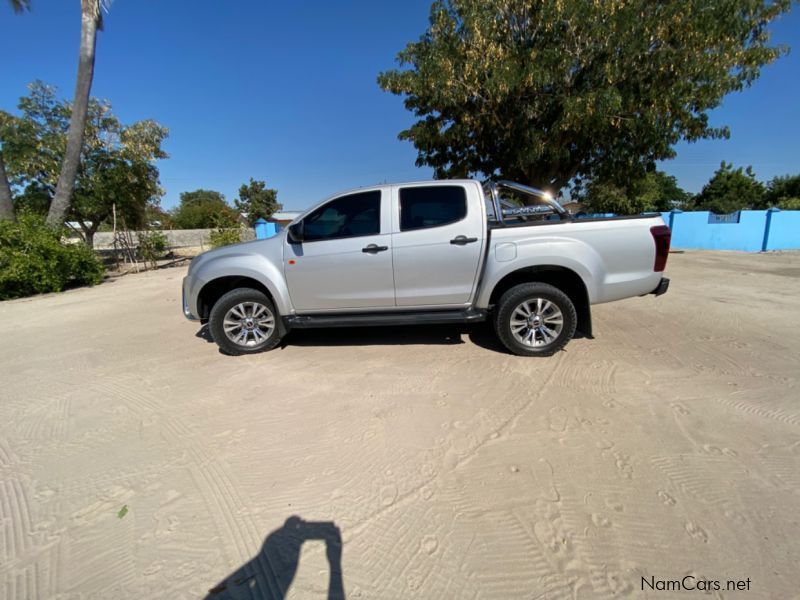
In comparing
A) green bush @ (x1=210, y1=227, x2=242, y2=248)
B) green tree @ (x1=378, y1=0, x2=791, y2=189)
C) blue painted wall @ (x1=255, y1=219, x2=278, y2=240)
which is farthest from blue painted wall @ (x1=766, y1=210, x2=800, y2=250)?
green bush @ (x1=210, y1=227, x2=242, y2=248)

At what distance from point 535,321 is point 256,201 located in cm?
4947

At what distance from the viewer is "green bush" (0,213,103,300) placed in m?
8.24

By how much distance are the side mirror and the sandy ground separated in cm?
136

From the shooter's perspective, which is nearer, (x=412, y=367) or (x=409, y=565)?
(x=409, y=565)

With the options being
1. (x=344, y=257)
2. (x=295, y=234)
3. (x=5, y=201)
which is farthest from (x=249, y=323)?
(x=5, y=201)

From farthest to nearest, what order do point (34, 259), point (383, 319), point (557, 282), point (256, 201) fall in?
point (256, 201) < point (34, 259) < point (557, 282) < point (383, 319)

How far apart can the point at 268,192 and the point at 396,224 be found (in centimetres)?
4980

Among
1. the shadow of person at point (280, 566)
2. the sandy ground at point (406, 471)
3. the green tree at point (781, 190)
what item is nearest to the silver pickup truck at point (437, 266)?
the sandy ground at point (406, 471)

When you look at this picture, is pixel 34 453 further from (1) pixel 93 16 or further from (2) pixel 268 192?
(2) pixel 268 192

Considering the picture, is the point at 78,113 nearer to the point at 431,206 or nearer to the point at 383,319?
the point at 431,206

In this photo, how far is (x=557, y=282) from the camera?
13.5ft

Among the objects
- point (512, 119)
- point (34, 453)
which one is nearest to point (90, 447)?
point (34, 453)

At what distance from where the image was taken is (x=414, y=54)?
10.7 metres

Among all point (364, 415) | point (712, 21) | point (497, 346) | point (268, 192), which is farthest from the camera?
point (268, 192)
